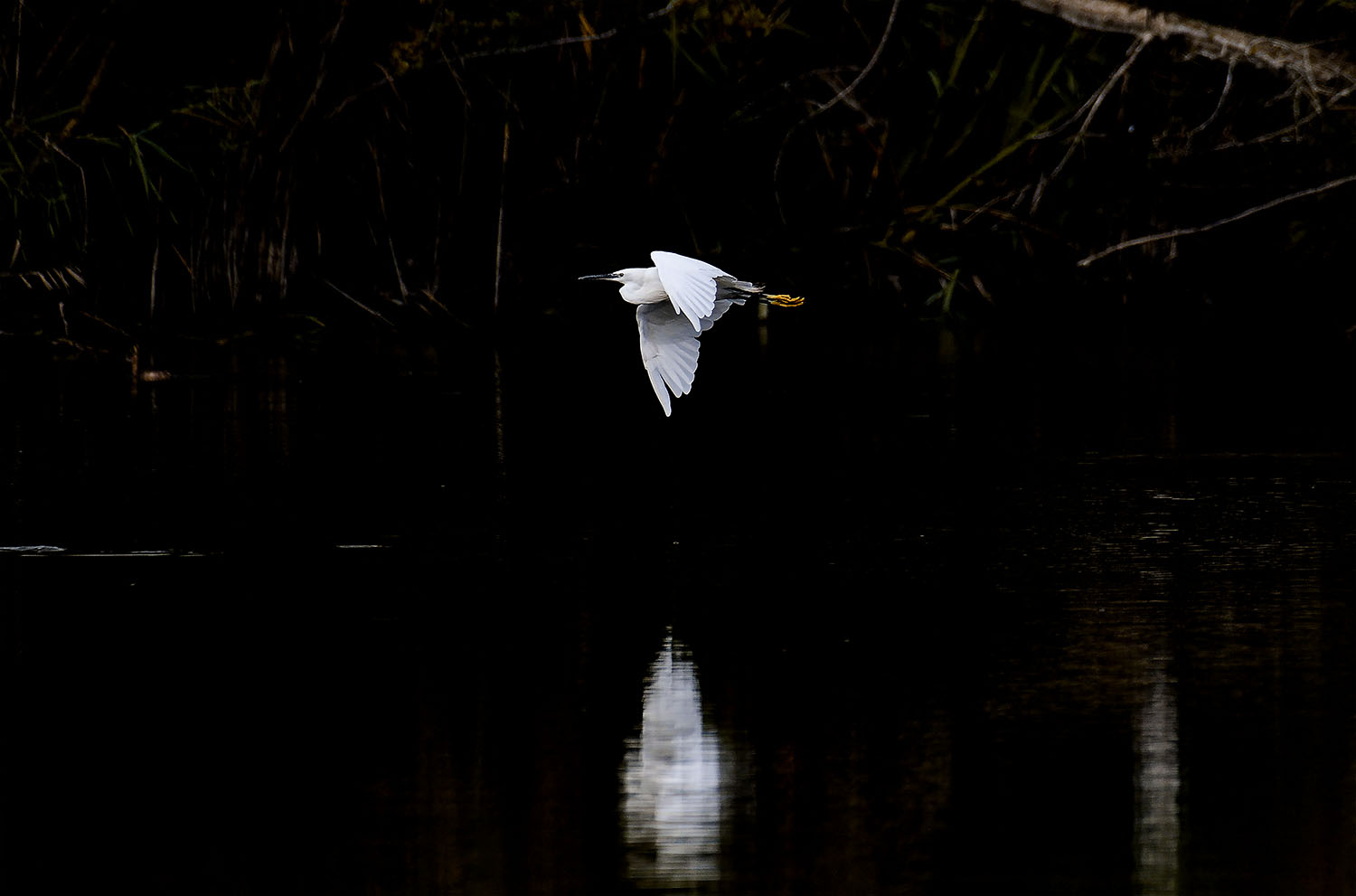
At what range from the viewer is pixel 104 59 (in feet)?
46.1

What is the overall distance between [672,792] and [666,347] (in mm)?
Result: 3973

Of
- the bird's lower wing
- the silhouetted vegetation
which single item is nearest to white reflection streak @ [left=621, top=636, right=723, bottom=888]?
the bird's lower wing

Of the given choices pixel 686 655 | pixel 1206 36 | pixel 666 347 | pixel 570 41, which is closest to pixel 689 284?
pixel 666 347

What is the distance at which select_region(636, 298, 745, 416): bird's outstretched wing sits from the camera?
796cm

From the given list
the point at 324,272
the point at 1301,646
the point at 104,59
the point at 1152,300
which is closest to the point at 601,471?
the point at 1301,646

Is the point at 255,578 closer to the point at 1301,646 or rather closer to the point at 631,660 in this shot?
the point at 631,660

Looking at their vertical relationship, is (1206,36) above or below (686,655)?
above

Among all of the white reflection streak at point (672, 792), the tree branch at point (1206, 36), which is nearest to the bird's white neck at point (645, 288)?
the white reflection streak at point (672, 792)

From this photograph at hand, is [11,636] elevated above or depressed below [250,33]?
below

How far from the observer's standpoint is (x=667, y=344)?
8.11m

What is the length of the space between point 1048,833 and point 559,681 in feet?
4.91

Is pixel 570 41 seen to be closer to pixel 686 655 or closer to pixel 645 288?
pixel 645 288

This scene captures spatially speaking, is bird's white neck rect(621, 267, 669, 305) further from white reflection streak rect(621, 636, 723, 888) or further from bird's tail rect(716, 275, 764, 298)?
white reflection streak rect(621, 636, 723, 888)

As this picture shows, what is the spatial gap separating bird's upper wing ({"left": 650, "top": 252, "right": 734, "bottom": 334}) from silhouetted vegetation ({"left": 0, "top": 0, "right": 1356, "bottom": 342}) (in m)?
6.32
